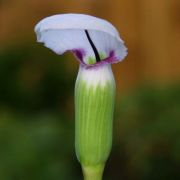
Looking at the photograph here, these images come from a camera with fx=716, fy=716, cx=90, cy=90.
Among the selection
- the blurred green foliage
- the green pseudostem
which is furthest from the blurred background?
the green pseudostem

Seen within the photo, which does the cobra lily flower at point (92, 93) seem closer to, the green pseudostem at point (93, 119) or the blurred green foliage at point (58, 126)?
the green pseudostem at point (93, 119)

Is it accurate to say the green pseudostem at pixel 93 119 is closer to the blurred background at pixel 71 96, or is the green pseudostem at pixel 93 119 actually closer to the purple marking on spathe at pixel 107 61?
the purple marking on spathe at pixel 107 61

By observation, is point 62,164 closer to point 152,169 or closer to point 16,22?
point 152,169

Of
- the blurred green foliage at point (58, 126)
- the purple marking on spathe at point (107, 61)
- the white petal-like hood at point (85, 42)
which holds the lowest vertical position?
the blurred green foliage at point (58, 126)

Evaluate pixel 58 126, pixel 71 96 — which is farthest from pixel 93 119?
pixel 71 96

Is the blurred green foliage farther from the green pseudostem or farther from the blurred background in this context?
the green pseudostem

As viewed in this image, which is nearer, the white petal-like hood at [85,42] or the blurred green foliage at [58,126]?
the white petal-like hood at [85,42]

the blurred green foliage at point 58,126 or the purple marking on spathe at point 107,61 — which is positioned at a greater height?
the purple marking on spathe at point 107,61

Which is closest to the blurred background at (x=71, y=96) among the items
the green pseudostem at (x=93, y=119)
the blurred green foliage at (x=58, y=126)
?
the blurred green foliage at (x=58, y=126)
